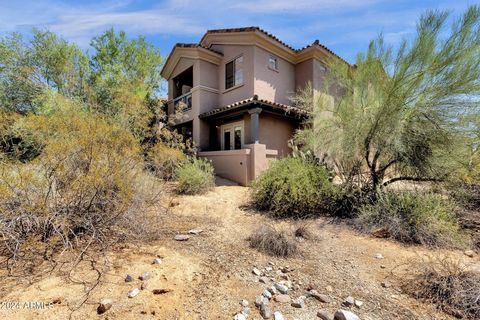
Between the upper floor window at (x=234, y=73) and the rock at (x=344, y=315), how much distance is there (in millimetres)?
12407

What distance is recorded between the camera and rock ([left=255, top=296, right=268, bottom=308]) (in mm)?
3191

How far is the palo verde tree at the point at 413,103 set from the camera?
229 inches

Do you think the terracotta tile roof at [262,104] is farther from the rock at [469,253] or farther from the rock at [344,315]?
the rock at [344,315]

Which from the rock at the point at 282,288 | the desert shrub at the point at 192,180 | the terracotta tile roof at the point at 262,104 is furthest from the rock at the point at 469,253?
the desert shrub at the point at 192,180

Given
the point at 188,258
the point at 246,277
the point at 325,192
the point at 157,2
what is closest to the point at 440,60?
the point at 325,192

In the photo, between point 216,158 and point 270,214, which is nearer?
point 270,214

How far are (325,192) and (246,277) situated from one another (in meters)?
4.66

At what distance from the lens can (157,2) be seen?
753 cm

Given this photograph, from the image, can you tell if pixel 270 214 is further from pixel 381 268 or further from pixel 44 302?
pixel 44 302

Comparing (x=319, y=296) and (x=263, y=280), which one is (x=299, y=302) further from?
(x=263, y=280)

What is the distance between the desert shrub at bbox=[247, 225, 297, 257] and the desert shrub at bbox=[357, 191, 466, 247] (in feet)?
8.46

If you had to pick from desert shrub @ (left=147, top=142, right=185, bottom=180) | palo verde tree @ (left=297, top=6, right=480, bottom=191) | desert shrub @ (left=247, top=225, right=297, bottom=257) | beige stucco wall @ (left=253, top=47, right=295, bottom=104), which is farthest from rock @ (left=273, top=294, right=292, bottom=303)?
beige stucco wall @ (left=253, top=47, right=295, bottom=104)

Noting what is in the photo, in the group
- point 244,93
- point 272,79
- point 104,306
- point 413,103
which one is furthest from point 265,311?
point 272,79

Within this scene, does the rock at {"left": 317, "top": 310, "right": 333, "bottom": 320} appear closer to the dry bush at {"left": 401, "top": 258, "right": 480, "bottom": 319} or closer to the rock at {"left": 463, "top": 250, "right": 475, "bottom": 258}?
the dry bush at {"left": 401, "top": 258, "right": 480, "bottom": 319}
